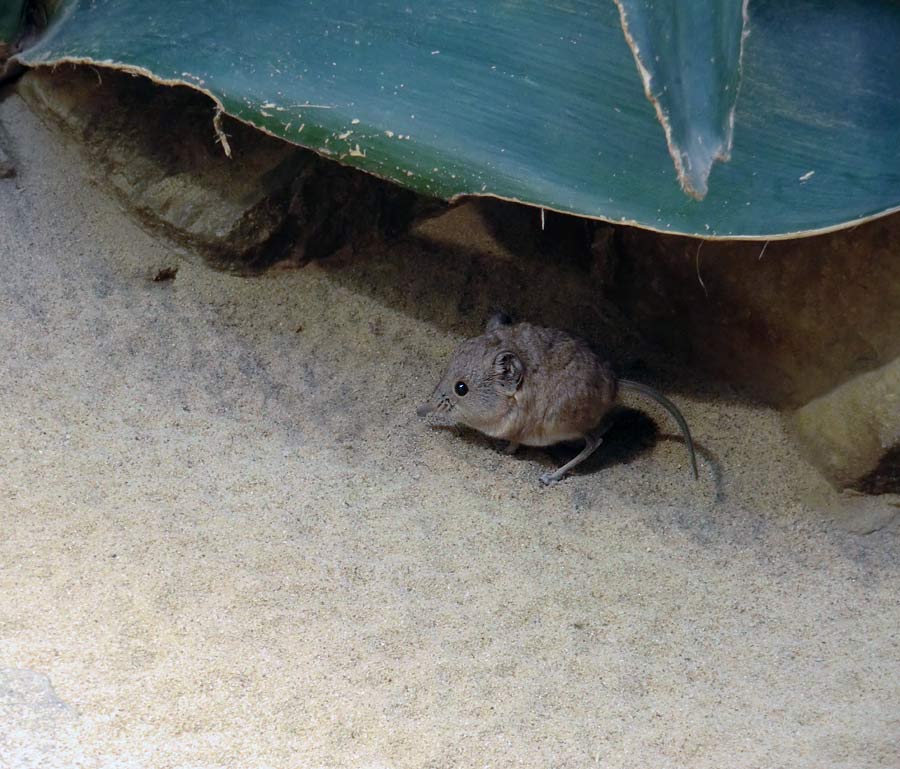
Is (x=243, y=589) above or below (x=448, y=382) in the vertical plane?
above

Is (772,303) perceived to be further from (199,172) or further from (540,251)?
(199,172)

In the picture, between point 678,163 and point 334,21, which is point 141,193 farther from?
point 678,163

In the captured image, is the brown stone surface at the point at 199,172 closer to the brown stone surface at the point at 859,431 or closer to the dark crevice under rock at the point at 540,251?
the dark crevice under rock at the point at 540,251

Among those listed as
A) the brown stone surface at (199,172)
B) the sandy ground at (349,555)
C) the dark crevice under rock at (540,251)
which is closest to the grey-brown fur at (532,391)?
the sandy ground at (349,555)

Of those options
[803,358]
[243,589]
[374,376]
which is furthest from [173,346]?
[803,358]

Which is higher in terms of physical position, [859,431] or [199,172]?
[199,172]

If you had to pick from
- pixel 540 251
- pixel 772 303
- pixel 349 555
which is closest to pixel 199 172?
pixel 540 251
